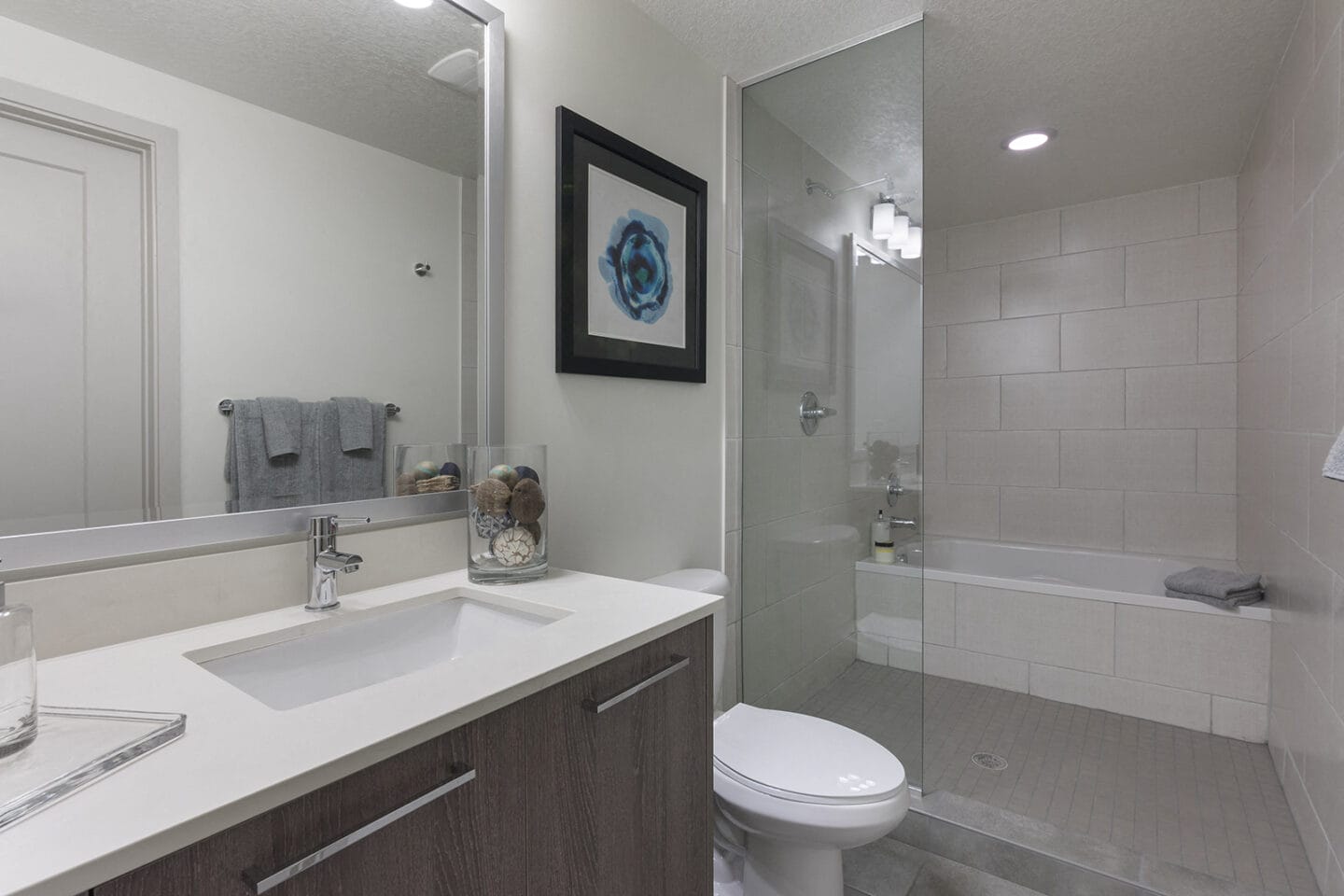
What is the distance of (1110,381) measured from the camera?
3434 mm

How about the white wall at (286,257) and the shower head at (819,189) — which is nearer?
the white wall at (286,257)

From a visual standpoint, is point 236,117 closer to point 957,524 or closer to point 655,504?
point 655,504

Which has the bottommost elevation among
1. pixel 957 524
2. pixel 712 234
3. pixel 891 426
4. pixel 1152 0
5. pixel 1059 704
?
pixel 1059 704

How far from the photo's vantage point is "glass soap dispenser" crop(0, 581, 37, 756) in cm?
61

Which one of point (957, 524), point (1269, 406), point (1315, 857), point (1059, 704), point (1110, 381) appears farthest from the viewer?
point (957, 524)

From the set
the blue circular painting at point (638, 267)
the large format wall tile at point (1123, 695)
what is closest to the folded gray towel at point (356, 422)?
the blue circular painting at point (638, 267)

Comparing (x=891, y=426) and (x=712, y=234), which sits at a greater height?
(x=712, y=234)

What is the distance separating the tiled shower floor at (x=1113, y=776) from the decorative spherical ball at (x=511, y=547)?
1338 mm

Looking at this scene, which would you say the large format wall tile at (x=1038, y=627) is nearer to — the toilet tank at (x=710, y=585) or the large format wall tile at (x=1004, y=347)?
the large format wall tile at (x=1004, y=347)

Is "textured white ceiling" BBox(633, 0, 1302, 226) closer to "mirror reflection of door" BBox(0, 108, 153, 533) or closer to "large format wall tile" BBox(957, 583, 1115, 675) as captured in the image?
"mirror reflection of door" BBox(0, 108, 153, 533)

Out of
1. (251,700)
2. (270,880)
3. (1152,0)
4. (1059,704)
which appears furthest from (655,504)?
(1059,704)

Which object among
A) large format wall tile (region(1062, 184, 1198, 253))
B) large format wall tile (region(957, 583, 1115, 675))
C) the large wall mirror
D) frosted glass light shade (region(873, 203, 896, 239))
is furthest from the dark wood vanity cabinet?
large format wall tile (region(1062, 184, 1198, 253))

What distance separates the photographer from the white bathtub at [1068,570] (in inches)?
107

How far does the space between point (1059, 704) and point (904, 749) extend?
1.21 m
